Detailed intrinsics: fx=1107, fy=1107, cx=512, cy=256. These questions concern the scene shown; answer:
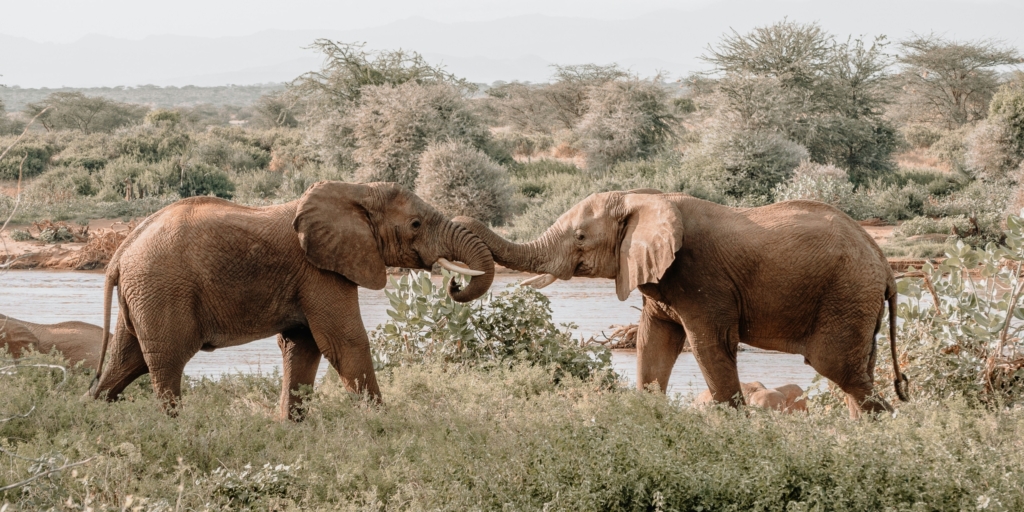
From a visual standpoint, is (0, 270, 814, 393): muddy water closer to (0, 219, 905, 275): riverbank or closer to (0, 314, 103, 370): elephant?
(0, 219, 905, 275): riverbank

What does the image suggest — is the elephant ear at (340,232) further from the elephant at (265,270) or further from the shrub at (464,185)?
the shrub at (464,185)

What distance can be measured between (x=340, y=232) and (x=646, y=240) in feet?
6.16

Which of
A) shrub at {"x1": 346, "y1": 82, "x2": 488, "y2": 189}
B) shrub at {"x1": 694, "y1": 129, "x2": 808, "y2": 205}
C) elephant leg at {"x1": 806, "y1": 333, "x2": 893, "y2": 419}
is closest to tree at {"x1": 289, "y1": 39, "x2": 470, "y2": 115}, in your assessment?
shrub at {"x1": 346, "y1": 82, "x2": 488, "y2": 189}

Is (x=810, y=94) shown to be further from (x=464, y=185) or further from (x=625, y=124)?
(x=464, y=185)

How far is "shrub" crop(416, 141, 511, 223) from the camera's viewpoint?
20922 mm

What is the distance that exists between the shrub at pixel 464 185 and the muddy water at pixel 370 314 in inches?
162

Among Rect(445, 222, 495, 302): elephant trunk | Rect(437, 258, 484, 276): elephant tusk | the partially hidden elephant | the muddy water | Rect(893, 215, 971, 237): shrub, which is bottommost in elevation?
Rect(893, 215, 971, 237): shrub

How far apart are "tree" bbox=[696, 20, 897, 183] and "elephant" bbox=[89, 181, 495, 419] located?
1907cm

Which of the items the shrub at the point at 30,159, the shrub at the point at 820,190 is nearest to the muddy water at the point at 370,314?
the shrub at the point at 820,190

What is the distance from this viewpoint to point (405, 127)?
24.8 metres

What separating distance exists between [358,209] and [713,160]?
1724cm

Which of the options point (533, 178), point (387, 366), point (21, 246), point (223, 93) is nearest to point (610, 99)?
point (533, 178)

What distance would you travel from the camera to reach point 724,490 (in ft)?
17.4

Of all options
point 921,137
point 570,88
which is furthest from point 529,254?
point 570,88
